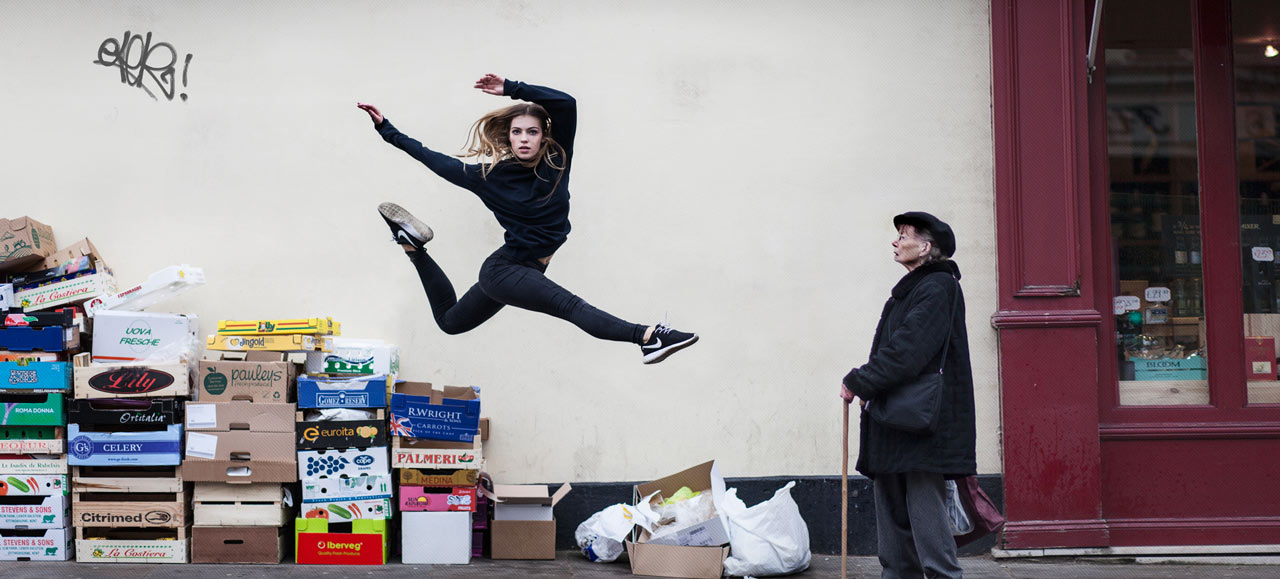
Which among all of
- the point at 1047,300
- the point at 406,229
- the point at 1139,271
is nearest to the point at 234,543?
the point at 406,229

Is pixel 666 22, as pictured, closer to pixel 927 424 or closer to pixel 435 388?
pixel 435 388

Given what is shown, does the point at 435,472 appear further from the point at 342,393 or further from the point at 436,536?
the point at 342,393

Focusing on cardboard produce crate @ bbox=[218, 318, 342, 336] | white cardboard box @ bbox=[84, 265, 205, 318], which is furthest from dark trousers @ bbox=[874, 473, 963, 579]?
white cardboard box @ bbox=[84, 265, 205, 318]

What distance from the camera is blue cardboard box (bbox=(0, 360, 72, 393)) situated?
573 centimetres

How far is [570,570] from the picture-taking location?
585cm

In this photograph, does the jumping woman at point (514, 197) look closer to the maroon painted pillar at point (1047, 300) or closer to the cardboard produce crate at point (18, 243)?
the cardboard produce crate at point (18, 243)

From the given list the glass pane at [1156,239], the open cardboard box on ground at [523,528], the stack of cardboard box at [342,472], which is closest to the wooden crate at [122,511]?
the stack of cardboard box at [342,472]

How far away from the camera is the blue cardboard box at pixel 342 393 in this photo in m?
5.81

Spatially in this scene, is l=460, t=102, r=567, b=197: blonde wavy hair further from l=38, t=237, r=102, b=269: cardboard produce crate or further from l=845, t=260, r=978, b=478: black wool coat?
l=38, t=237, r=102, b=269: cardboard produce crate

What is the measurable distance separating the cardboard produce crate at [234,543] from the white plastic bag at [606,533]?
155 cm

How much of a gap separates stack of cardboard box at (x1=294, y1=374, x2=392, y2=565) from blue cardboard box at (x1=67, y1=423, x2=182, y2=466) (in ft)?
2.03

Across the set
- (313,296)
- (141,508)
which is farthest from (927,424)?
(141,508)

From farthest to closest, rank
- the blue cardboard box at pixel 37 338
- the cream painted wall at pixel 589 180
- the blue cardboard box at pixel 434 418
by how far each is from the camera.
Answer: the cream painted wall at pixel 589 180
the blue cardboard box at pixel 434 418
the blue cardboard box at pixel 37 338

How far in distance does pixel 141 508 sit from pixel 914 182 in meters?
4.34
